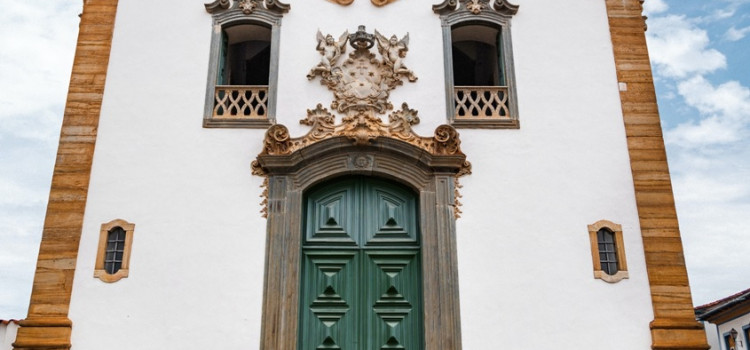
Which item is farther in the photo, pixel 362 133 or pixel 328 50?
pixel 328 50

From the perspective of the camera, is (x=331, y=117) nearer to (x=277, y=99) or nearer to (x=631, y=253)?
(x=277, y=99)

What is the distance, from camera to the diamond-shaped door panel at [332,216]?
383 inches

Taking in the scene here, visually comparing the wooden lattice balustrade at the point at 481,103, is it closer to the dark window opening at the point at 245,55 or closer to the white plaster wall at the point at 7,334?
the dark window opening at the point at 245,55

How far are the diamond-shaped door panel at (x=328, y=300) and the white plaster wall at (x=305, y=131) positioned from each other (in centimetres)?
68

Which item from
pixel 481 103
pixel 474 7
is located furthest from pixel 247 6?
pixel 481 103

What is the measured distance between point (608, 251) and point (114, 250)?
21.7 ft

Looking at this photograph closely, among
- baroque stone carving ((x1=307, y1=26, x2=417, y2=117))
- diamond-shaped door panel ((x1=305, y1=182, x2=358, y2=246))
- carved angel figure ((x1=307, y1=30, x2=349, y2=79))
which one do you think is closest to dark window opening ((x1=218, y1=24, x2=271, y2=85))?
carved angel figure ((x1=307, y1=30, x2=349, y2=79))

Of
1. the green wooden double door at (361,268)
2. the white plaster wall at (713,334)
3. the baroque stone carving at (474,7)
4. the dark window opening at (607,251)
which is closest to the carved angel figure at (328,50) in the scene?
the baroque stone carving at (474,7)

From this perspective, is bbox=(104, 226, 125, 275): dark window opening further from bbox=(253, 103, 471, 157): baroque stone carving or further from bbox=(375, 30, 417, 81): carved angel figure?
bbox=(375, 30, 417, 81): carved angel figure

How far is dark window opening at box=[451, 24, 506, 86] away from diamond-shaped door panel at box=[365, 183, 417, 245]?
2353mm

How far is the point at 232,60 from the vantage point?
11.9 meters

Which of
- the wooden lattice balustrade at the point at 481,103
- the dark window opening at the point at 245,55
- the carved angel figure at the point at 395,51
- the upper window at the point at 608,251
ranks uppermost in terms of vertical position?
the dark window opening at the point at 245,55

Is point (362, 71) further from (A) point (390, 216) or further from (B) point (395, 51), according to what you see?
(A) point (390, 216)

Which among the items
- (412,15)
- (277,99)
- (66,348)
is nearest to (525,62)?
(412,15)
